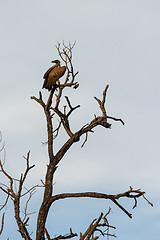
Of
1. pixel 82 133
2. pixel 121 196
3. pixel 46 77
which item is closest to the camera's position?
pixel 121 196

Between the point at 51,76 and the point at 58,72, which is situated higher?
the point at 58,72

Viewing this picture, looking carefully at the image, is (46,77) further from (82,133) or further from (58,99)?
(82,133)

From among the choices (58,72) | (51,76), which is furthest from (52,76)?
(58,72)

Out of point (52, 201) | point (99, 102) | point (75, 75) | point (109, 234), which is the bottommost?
point (109, 234)

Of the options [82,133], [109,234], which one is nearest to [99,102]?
[82,133]

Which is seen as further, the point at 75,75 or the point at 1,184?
the point at 75,75

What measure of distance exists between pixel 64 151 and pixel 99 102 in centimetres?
163

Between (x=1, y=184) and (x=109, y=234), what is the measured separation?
2526mm

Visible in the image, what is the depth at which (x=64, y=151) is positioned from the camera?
853 cm

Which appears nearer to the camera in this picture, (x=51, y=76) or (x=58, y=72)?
(x=51, y=76)

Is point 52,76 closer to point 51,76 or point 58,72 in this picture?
point 51,76

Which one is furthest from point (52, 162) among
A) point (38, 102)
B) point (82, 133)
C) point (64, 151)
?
point (38, 102)

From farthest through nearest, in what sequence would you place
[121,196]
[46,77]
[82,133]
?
[46,77] → [82,133] → [121,196]

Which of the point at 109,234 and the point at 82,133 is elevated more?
the point at 82,133
